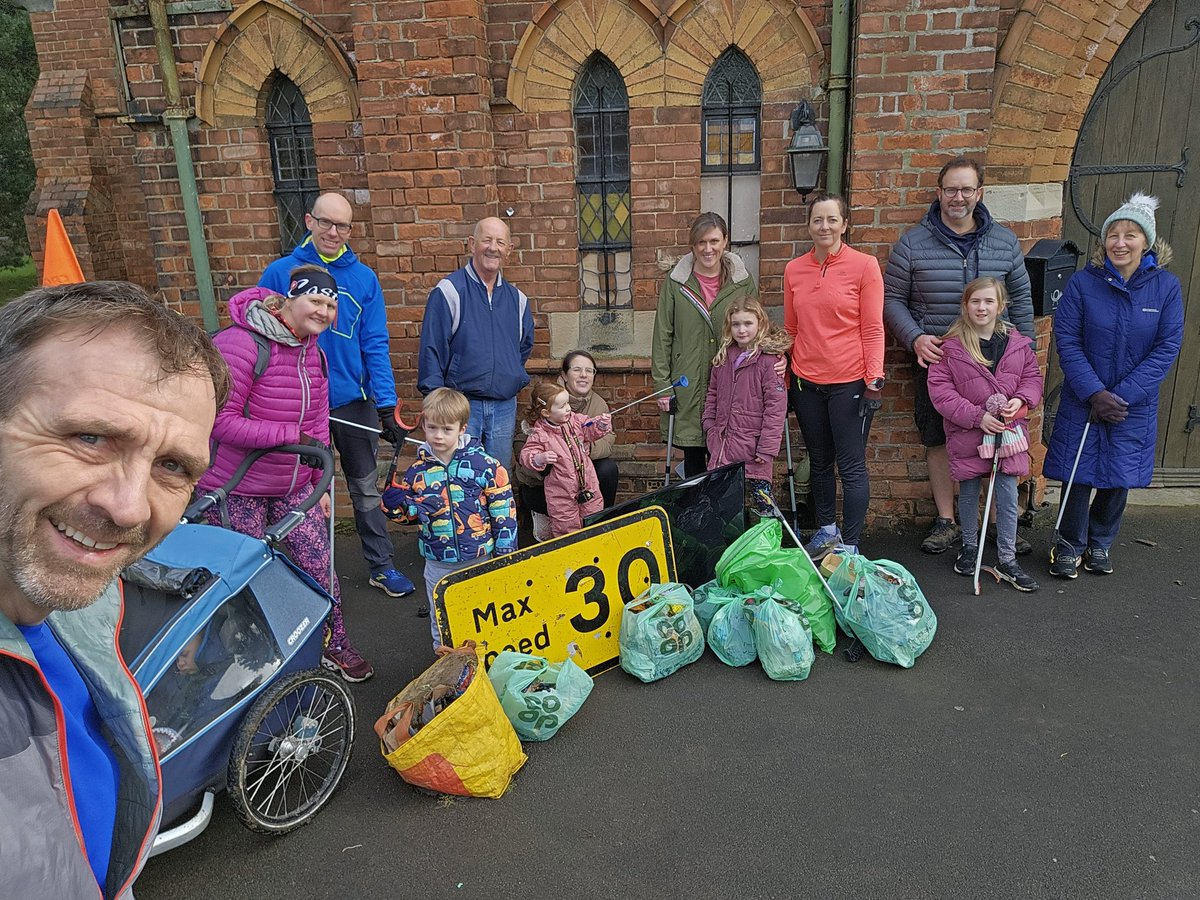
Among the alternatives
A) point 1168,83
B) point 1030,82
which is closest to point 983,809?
point 1030,82

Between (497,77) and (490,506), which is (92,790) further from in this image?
(497,77)

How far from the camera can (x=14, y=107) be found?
16000mm

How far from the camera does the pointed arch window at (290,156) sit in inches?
232

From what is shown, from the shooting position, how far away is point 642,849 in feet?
9.55

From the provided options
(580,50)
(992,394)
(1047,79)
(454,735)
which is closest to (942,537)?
(992,394)

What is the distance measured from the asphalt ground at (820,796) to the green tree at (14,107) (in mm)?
16599

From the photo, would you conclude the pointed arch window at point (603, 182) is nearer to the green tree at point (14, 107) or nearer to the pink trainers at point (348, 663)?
the pink trainers at point (348, 663)

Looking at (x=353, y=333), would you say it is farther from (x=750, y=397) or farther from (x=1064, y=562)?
(x=1064, y=562)

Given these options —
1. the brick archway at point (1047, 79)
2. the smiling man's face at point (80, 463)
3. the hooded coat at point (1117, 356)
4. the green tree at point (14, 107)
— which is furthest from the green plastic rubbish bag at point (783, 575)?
the green tree at point (14, 107)

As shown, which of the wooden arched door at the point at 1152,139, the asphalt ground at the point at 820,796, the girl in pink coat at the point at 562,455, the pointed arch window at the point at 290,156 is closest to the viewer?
the asphalt ground at the point at 820,796

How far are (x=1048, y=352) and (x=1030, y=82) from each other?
1869 millimetres

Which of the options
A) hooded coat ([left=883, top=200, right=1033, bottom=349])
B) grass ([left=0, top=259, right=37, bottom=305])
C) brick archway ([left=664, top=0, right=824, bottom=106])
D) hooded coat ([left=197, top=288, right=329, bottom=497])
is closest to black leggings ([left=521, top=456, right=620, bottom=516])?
hooded coat ([left=197, top=288, right=329, bottom=497])

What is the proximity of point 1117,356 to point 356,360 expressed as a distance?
4.38 m

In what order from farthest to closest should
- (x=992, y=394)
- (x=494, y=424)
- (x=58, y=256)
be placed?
(x=494, y=424) < (x=992, y=394) < (x=58, y=256)
